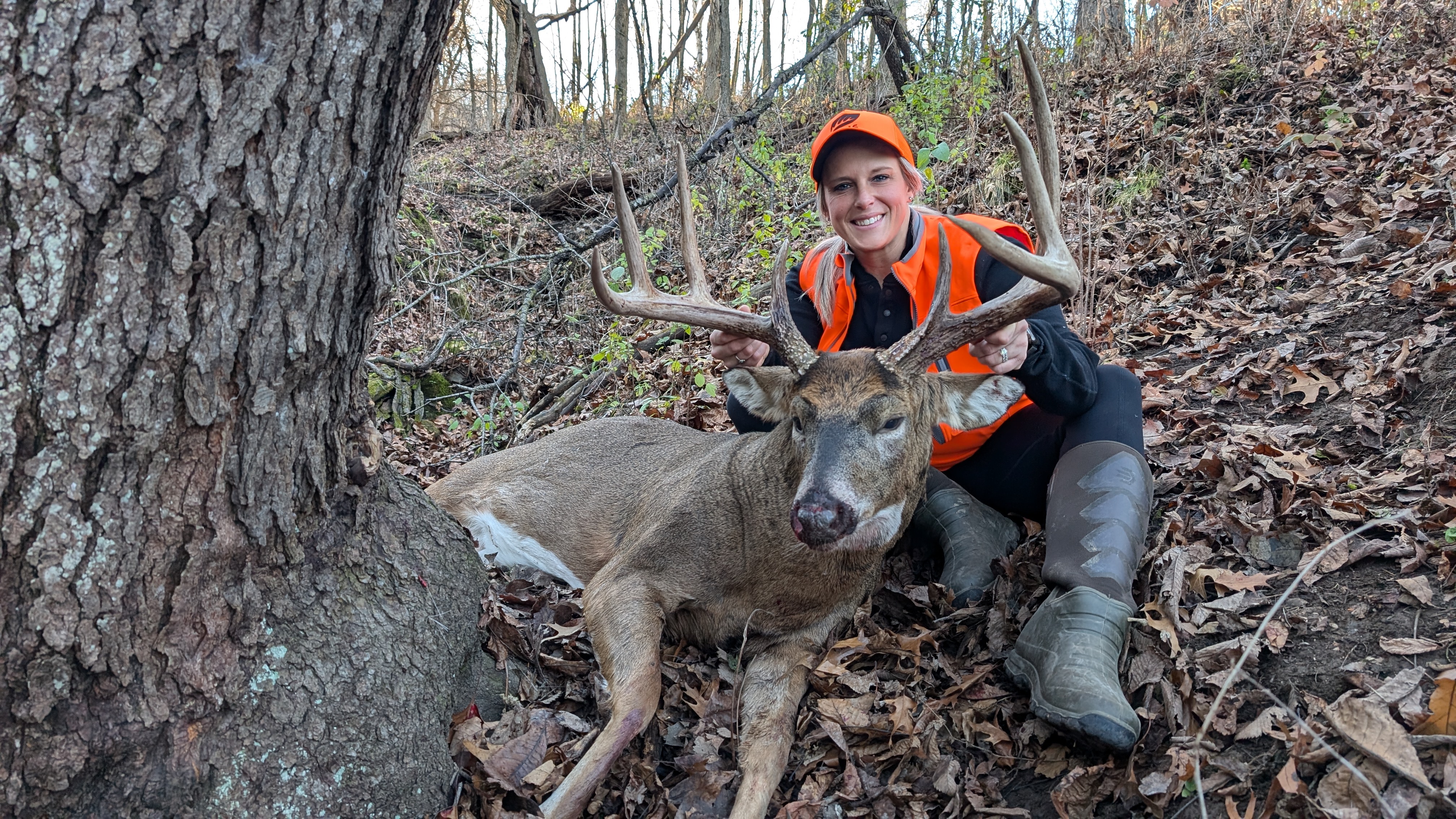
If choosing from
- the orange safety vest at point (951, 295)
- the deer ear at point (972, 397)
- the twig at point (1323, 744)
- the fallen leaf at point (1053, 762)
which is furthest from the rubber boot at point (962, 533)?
the twig at point (1323, 744)

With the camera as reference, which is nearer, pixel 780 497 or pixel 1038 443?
pixel 780 497

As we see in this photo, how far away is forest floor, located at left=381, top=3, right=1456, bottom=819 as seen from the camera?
2844 mm

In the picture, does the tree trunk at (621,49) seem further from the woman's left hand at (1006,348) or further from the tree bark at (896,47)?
the woman's left hand at (1006,348)

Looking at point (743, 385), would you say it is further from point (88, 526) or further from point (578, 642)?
point (88, 526)

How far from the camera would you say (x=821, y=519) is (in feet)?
10.3

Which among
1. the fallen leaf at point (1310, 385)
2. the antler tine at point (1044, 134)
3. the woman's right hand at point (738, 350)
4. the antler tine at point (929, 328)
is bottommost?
the fallen leaf at point (1310, 385)

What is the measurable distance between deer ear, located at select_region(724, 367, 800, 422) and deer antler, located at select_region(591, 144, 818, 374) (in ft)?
0.30

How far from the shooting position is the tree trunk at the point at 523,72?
1620 cm

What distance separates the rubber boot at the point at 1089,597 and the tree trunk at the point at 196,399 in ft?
6.47

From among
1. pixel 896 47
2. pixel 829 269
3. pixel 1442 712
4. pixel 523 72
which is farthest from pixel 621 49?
pixel 1442 712

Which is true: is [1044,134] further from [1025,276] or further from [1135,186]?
[1135,186]

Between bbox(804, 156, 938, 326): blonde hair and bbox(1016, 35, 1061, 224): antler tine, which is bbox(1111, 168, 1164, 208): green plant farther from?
bbox(1016, 35, 1061, 224): antler tine

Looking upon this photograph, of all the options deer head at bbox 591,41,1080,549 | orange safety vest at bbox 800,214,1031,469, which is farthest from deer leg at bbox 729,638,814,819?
orange safety vest at bbox 800,214,1031,469

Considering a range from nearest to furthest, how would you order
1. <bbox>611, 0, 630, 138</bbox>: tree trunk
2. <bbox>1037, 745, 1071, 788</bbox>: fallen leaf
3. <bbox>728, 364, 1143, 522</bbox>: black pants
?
<bbox>1037, 745, 1071, 788</bbox>: fallen leaf
<bbox>728, 364, 1143, 522</bbox>: black pants
<bbox>611, 0, 630, 138</bbox>: tree trunk
